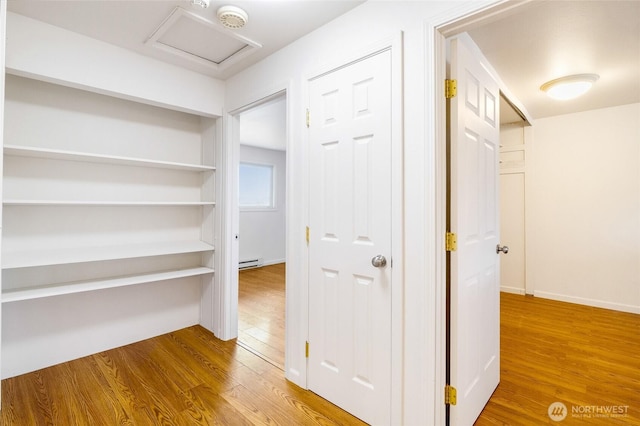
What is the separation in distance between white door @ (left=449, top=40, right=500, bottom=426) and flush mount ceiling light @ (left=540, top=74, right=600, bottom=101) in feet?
4.14

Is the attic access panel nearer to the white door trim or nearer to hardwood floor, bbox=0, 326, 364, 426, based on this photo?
the white door trim

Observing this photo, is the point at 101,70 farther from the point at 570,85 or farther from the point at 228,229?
the point at 570,85

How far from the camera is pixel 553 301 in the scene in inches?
158

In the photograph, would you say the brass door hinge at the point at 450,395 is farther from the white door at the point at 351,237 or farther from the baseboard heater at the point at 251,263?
the baseboard heater at the point at 251,263

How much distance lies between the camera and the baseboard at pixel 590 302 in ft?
11.8

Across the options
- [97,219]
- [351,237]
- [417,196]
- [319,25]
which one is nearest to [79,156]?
[97,219]

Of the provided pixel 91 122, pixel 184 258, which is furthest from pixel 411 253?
Answer: pixel 91 122

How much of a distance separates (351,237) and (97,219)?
2.19m

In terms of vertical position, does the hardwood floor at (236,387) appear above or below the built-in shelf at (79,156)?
below

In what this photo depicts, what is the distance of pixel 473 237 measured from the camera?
5.65ft

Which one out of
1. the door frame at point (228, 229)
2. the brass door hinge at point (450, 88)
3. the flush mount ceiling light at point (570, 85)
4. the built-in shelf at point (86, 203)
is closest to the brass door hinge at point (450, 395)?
the brass door hinge at point (450, 88)

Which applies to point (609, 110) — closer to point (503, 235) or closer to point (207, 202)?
point (503, 235)

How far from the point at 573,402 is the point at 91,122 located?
4.07 metres

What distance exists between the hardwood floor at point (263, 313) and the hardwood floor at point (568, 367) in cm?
166
